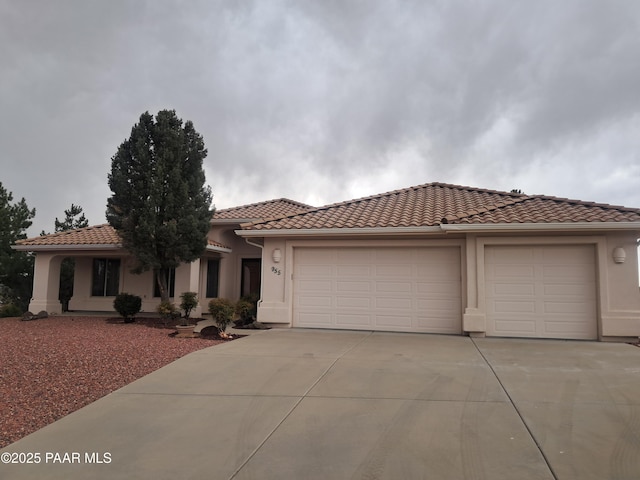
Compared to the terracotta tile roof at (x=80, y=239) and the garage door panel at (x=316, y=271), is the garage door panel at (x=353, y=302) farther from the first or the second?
the terracotta tile roof at (x=80, y=239)

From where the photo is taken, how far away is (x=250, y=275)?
719 inches

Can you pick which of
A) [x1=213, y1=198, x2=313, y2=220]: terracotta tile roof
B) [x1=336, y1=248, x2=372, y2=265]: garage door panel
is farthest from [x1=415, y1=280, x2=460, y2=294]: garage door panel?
[x1=213, y1=198, x2=313, y2=220]: terracotta tile roof

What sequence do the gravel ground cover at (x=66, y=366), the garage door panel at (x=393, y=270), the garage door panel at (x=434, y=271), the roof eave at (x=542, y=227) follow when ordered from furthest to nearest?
the garage door panel at (x=393, y=270)
the garage door panel at (x=434, y=271)
the roof eave at (x=542, y=227)
the gravel ground cover at (x=66, y=366)

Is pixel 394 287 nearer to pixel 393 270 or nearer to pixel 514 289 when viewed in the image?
pixel 393 270

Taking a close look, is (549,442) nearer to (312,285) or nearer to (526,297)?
(526,297)

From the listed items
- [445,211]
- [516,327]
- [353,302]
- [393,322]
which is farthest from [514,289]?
[353,302]

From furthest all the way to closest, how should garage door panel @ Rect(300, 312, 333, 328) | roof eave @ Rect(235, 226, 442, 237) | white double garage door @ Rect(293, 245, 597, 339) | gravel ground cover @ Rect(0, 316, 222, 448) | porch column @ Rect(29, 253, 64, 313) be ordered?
porch column @ Rect(29, 253, 64, 313) → garage door panel @ Rect(300, 312, 333, 328) → roof eave @ Rect(235, 226, 442, 237) → white double garage door @ Rect(293, 245, 597, 339) → gravel ground cover @ Rect(0, 316, 222, 448)

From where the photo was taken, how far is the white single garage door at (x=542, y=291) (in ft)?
33.6

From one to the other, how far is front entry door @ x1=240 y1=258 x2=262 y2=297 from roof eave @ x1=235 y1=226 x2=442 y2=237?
20.4 ft

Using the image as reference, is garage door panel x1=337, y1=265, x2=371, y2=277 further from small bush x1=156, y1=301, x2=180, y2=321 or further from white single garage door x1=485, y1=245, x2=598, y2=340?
small bush x1=156, y1=301, x2=180, y2=321

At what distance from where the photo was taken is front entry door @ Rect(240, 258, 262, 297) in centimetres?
1812

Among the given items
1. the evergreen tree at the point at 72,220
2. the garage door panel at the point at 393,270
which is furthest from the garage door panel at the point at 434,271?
the evergreen tree at the point at 72,220

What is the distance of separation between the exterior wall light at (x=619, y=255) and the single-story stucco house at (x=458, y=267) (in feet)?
0.09

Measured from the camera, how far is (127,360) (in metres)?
7.32
